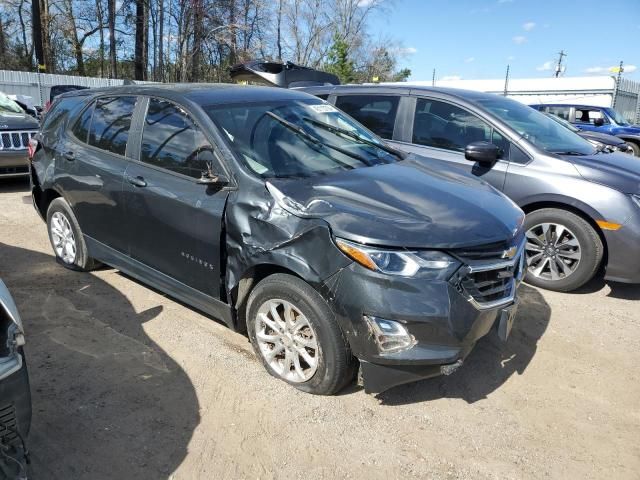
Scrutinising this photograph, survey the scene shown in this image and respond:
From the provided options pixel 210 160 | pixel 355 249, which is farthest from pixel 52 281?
pixel 355 249

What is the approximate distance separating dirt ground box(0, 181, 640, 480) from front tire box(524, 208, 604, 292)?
53 centimetres

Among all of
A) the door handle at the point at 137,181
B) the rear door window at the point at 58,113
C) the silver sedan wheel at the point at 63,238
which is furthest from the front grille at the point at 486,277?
the rear door window at the point at 58,113

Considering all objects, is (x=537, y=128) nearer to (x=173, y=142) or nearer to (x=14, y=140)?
(x=173, y=142)

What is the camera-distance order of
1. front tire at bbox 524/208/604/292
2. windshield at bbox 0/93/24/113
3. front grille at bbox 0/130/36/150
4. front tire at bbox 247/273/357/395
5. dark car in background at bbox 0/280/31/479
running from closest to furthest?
1. dark car in background at bbox 0/280/31/479
2. front tire at bbox 247/273/357/395
3. front tire at bbox 524/208/604/292
4. front grille at bbox 0/130/36/150
5. windshield at bbox 0/93/24/113

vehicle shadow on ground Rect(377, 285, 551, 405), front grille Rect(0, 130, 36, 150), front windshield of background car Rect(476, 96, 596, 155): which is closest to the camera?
vehicle shadow on ground Rect(377, 285, 551, 405)

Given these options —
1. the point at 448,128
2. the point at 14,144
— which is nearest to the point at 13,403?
the point at 448,128

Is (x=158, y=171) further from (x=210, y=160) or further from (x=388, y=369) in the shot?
(x=388, y=369)

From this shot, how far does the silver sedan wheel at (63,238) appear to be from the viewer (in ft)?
15.4

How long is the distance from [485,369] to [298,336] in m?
1.33

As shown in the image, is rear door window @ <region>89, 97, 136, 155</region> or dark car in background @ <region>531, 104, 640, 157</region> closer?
rear door window @ <region>89, 97, 136, 155</region>

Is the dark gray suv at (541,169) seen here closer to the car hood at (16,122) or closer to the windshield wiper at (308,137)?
the windshield wiper at (308,137)

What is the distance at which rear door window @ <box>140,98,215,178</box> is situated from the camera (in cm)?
338

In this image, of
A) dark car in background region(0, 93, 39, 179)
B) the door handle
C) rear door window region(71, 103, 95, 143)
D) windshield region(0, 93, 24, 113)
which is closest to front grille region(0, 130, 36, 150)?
dark car in background region(0, 93, 39, 179)

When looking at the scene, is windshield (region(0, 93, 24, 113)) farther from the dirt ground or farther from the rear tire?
the dirt ground
